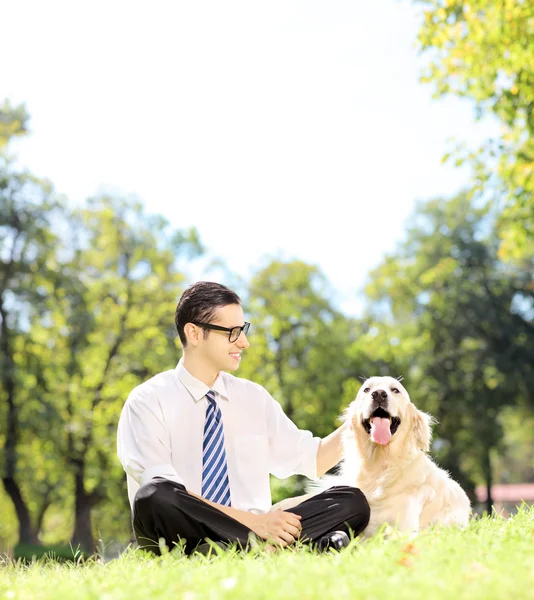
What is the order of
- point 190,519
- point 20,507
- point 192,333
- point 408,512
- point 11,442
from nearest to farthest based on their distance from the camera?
point 190,519 < point 408,512 < point 192,333 < point 20,507 < point 11,442

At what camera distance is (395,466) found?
18.1ft

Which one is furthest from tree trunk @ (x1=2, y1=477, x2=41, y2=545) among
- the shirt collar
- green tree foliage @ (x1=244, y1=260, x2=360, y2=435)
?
the shirt collar

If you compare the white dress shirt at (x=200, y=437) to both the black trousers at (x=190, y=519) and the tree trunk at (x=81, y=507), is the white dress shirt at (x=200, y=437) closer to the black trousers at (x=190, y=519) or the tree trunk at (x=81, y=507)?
the black trousers at (x=190, y=519)

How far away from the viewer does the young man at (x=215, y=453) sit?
4758mm

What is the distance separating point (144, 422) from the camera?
518 cm

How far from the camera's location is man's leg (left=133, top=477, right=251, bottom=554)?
4.70m

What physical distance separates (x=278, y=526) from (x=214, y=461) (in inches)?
31.5

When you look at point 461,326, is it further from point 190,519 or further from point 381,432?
point 190,519

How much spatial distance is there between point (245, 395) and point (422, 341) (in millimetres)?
28424

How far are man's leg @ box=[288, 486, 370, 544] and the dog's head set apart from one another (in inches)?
19.2

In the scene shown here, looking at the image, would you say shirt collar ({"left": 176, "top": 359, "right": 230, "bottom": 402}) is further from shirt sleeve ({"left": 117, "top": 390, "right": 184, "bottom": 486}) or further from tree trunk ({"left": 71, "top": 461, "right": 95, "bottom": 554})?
tree trunk ({"left": 71, "top": 461, "right": 95, "bottom": 554})

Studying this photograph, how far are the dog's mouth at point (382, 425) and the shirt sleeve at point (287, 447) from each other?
1.76ft

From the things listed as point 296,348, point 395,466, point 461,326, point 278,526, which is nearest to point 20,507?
point 296,348

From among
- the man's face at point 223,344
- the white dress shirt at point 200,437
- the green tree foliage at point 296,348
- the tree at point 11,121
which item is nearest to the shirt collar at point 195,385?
the white dress shirt at point 200,437
